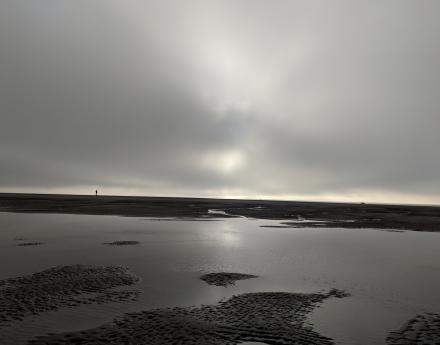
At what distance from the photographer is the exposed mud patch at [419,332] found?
41.8ft

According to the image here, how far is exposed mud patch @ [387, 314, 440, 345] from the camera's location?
12.8 m

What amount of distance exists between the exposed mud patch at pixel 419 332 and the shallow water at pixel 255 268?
1.42 feet

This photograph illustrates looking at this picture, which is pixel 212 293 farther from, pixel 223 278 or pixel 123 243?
pixel 123 243

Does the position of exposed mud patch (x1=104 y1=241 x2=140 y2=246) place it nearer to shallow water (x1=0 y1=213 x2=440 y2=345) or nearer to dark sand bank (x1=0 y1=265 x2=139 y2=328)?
shallow water (x1=0 y1=213 x2=440 y2=345)

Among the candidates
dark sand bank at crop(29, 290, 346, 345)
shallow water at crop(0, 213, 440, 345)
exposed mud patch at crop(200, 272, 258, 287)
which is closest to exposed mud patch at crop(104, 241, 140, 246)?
shallow water at crop(0, 213, 440, 345)

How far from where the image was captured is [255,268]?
25031 millimetres

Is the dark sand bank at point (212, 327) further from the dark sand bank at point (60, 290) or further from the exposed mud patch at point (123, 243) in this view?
the exposed mud patch at point (123, 243)

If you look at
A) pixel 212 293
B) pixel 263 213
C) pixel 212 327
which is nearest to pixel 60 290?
pixel 212 293

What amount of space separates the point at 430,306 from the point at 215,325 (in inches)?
426

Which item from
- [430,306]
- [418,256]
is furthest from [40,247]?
[418,256]

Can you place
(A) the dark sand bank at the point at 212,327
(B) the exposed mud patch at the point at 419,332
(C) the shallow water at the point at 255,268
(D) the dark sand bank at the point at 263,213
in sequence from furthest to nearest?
(D) the dark sand bank at the point at 263,213 → (C) the shallow water at the point at 255,268 → (B) the exposed mud patch at the point at 419,332 → (A) the dark sand bank at the point at 212,327

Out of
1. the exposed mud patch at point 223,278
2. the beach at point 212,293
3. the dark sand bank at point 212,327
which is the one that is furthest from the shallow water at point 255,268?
the dark sand bank at point 212,327

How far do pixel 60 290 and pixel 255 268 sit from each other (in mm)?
12673

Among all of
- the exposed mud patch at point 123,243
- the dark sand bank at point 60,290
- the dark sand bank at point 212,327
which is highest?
the exposed mud patch at point 123,243
